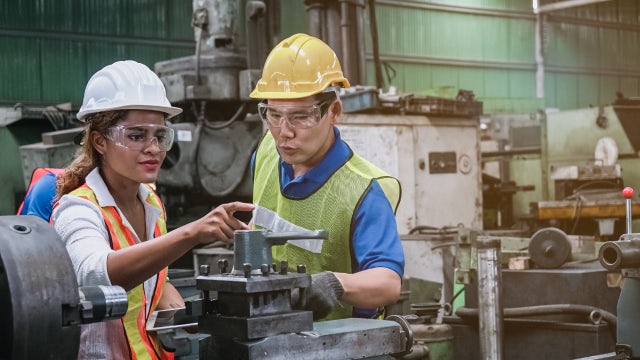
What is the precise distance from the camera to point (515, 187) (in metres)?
7.62

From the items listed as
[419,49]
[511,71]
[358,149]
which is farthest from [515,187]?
[511,71]

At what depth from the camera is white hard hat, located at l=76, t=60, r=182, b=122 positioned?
1707mm

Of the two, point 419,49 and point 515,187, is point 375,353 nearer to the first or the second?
point 515,187

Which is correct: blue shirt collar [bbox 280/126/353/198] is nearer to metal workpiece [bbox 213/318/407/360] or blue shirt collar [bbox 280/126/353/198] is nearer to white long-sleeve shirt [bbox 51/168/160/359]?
white long-sleeve shirt [bbox 51/168/160/359]

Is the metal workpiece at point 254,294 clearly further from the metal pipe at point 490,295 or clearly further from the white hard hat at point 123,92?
the metal pipe at point 490,295

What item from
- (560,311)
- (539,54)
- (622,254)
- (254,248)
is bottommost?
(560,311)

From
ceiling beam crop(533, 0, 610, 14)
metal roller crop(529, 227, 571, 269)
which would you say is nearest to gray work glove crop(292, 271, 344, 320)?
metal roller crop(529, 227, 571, 269)

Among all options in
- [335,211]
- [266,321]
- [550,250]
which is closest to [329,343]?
[266,321]

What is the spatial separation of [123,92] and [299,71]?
417 mm

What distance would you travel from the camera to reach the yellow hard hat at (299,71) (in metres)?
1.88

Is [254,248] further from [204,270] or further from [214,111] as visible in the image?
[214,111]

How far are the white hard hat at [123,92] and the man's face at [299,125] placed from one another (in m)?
0.25

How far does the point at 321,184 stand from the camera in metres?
1.91

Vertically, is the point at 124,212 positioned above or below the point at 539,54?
below
